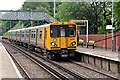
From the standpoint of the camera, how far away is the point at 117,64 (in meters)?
17.0

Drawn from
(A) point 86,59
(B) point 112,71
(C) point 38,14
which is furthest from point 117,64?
(C) point 38,14

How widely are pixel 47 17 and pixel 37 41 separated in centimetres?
2998

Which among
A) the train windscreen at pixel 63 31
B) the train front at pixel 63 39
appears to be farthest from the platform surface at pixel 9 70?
the train windscreen at pixel 63 31

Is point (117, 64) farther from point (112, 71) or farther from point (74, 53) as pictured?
point (74, 53)

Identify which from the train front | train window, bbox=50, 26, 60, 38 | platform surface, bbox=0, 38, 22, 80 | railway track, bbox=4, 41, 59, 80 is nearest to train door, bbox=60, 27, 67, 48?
the train front

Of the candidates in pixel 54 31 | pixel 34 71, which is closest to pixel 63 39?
pixel 54 31

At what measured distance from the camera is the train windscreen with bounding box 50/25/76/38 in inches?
915

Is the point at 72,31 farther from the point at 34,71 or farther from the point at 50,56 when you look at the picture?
the point at 34,71

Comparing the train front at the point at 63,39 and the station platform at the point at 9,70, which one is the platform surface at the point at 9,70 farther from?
the train front at the point at 63,39

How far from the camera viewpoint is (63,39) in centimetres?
2317

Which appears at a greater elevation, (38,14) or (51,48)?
(38,14)

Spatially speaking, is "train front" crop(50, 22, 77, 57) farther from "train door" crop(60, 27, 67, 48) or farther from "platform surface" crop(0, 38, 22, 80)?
"platform surface" crop(0, 38, 22, 80)

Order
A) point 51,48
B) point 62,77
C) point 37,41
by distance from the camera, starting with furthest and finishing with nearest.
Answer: point 37,41
point 51,48
point 62,77

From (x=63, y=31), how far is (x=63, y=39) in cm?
62
